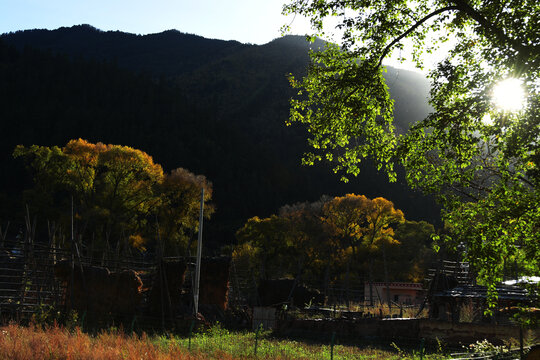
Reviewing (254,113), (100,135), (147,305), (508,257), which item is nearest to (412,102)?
(254,113)

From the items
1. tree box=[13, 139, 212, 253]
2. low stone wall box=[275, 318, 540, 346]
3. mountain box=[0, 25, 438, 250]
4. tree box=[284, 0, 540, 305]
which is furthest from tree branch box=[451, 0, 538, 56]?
mountain box=[0, 25, 438, 250]

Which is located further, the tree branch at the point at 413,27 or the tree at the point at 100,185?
the tree at the point at 100,185

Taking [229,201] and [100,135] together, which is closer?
[100,135]

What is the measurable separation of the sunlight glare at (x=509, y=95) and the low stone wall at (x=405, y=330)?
34.1 feet

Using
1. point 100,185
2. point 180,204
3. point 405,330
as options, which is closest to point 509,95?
point 405,330

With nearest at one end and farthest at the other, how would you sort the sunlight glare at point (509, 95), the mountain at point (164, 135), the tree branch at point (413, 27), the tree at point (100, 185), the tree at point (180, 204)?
1. the sunlight glare at point (509, 95)
2. the tree branch at point (413, 27)
3. the tree at point (100, 185)
4. the tree at point (180, 204)
5. the mountain at point (164, 135)

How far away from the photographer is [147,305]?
83.4 feet

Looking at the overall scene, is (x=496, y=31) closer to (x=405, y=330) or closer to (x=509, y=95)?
(x=509, y=95)

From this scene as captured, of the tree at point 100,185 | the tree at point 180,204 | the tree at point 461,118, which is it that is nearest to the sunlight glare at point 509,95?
the tree at point 461,118

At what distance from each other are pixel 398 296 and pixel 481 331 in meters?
36.9

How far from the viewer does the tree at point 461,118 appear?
10.0m

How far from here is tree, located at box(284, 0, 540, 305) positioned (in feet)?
32.9

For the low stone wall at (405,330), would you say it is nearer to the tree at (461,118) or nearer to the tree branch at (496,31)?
the tree at (461,118)

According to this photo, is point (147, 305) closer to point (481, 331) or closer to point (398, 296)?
point (481, 331)
